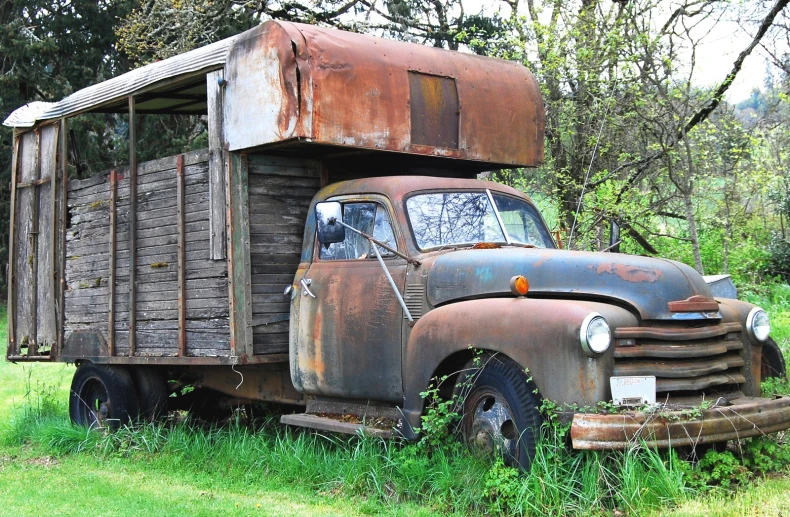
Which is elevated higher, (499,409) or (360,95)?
(360,95)

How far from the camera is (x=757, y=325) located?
20.1ft

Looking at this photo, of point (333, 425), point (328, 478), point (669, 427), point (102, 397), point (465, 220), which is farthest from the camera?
point (102, 397)

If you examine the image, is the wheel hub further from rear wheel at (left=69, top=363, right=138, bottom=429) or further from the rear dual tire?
rear wheel at (left=69, top=363, right=138, bottom=429)

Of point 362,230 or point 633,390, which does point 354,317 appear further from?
point 633,390

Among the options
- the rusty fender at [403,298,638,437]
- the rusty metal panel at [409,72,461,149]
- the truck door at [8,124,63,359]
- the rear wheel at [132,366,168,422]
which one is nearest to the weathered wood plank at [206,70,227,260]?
the rusty metal panel at [409,72,461,149]

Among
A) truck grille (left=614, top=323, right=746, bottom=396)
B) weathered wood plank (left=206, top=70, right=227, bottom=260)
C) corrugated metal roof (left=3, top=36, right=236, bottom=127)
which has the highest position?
corrugated metal roof (left=3, top=36, right=236, bottom=127)

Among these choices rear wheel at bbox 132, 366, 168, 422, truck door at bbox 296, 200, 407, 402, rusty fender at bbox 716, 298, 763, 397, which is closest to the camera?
rusty fender at bbox 716, 298, 763, 397

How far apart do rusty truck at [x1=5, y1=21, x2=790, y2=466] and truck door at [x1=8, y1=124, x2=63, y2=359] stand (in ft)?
0.09

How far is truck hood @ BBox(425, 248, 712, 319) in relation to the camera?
18.3ft

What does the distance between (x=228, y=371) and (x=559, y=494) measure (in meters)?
4.11

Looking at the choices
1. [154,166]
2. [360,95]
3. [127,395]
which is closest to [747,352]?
[360,95]

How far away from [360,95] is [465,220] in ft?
4.34

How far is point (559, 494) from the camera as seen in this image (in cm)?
513

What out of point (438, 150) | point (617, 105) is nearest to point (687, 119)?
point (617, 105)
